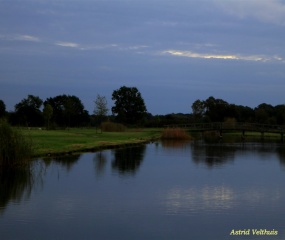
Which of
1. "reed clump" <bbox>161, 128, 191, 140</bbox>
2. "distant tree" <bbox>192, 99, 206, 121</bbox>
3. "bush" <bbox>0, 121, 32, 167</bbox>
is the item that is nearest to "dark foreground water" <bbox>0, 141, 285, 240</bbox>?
"bush" <bbox>0, 121, 32, 167</bbox>

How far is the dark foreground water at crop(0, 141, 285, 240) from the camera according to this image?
14.2 m

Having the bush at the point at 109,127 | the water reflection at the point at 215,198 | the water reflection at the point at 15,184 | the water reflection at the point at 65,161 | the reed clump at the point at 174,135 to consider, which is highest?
the bush at the point at 109,127

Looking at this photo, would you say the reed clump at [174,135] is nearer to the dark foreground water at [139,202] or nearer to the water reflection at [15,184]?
the dark foreground water at [139,202]

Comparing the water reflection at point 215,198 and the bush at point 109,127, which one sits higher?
the bush at point 109,127

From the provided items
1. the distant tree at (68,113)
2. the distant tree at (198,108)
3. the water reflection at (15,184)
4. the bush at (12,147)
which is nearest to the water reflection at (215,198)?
the water reflection at (15,184)

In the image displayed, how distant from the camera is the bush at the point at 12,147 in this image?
24.8 meters

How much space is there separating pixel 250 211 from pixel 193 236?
4046 mm

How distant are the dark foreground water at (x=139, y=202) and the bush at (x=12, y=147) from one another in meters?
1.07

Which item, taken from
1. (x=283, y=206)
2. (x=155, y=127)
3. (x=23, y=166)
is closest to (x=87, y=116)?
(x=155, y=127)

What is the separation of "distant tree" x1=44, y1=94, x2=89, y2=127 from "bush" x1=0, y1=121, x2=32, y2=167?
75217 mm

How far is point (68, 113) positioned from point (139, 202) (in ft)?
274

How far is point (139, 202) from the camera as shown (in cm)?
1844

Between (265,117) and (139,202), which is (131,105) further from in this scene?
(139,202)

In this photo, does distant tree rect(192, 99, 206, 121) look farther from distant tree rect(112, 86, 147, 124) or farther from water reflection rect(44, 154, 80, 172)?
water reflection rect(44, 154, 80, 172)
